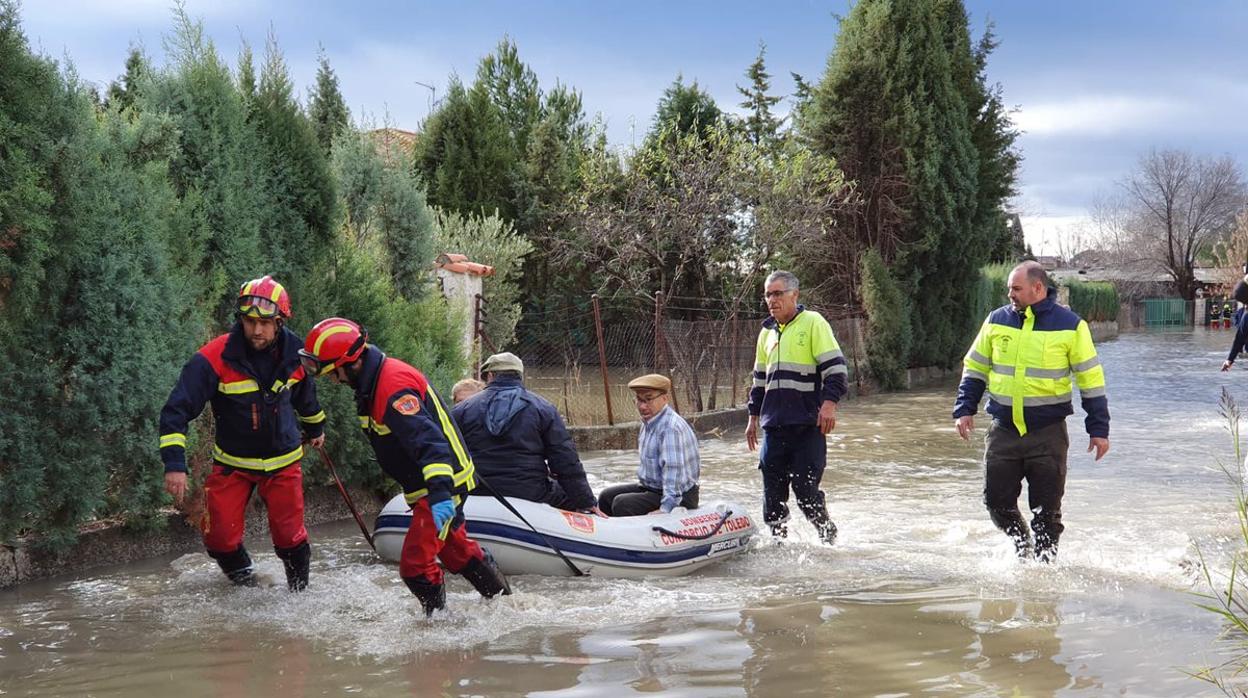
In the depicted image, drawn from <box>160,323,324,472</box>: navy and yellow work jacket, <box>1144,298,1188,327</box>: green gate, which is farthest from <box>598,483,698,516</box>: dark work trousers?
<box>1144,298,1188,327</box>: green gate

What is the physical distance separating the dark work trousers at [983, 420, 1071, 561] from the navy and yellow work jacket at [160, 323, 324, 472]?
13.8 ft

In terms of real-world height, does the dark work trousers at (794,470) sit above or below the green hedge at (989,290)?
below

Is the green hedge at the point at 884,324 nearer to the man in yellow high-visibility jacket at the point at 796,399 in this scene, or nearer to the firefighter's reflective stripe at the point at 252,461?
the man in yellow high-visibility jacket at the point at 796,399

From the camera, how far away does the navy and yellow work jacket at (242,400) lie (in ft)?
20.4

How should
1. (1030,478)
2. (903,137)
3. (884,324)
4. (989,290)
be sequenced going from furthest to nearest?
1. (989,290)
2. (903,137)
3. (884,324)
4. (1030,478)

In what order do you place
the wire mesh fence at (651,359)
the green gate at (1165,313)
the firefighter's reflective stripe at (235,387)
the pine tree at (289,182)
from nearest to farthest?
the firefighter's reflective stripe at (235,387) < the pine tree at (289,182) < the wire mesh fence at (651,359) < the green gate at (1165,313)

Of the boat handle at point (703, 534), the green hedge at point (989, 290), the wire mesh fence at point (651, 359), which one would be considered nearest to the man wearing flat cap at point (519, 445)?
the boat handle at point (703, 534)

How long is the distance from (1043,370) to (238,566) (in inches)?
192

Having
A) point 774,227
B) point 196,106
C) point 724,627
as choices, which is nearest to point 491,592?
point 724,627

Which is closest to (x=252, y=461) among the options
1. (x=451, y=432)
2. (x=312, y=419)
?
(x=312, y=419)

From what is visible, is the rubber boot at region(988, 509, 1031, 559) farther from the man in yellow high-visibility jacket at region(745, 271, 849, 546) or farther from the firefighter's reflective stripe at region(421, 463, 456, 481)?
the firefighter's reflective stripe at region(421, 463, 456, 481)

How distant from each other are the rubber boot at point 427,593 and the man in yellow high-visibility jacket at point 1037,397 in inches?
132

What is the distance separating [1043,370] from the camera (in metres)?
6.84

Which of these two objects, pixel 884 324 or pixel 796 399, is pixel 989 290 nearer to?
pixel 884 324
